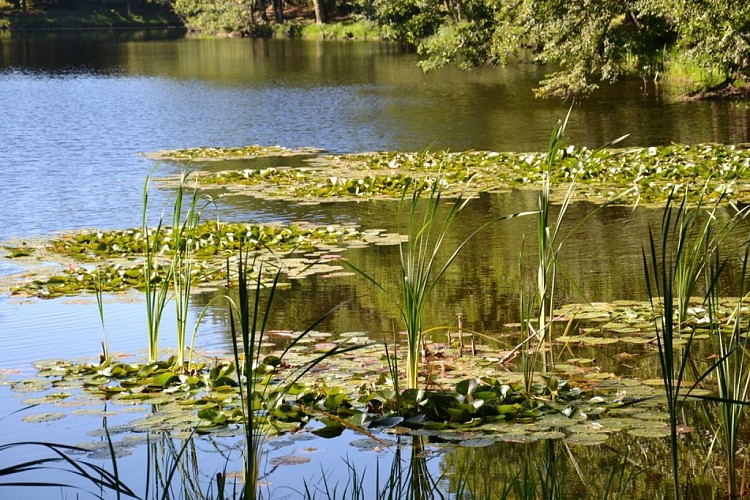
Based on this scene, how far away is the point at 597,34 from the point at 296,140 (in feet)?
21.1

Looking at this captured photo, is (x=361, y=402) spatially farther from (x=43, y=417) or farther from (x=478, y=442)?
(x=43, y=417)

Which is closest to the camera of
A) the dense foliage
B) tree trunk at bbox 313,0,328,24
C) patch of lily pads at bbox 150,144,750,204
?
patch of lily pads at bbox 150,144,750,204

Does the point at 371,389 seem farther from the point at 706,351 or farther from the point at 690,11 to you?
the point at 690,11

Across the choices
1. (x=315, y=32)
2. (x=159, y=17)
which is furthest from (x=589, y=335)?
(x=159, y=17)

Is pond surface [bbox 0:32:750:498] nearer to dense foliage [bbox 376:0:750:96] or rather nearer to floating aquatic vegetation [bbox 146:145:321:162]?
floating aquatic vegetation [bbox 146:145:321:162]

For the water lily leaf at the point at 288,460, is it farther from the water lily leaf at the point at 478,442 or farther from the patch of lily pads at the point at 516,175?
the patch of lily pads at the point at 516,175

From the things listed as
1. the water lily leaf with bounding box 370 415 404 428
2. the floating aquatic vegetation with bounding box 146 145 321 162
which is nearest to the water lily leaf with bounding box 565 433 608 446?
the water lily leaf with bounding box 370 415 404 428

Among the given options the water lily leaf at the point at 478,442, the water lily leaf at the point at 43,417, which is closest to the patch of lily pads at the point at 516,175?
the water lily leaf at the point at 43,417

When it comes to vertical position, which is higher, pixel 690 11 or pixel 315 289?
pixel 690 11

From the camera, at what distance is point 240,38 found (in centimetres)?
6600

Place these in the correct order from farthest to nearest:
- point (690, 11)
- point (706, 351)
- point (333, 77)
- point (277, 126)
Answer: point (333, 77)
point (277, 126)
point (690, 11)
point (706, 351)

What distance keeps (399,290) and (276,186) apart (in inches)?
257

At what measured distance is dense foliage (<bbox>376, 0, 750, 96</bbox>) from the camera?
57.4ft

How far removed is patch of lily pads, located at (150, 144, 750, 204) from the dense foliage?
265 centimetres
